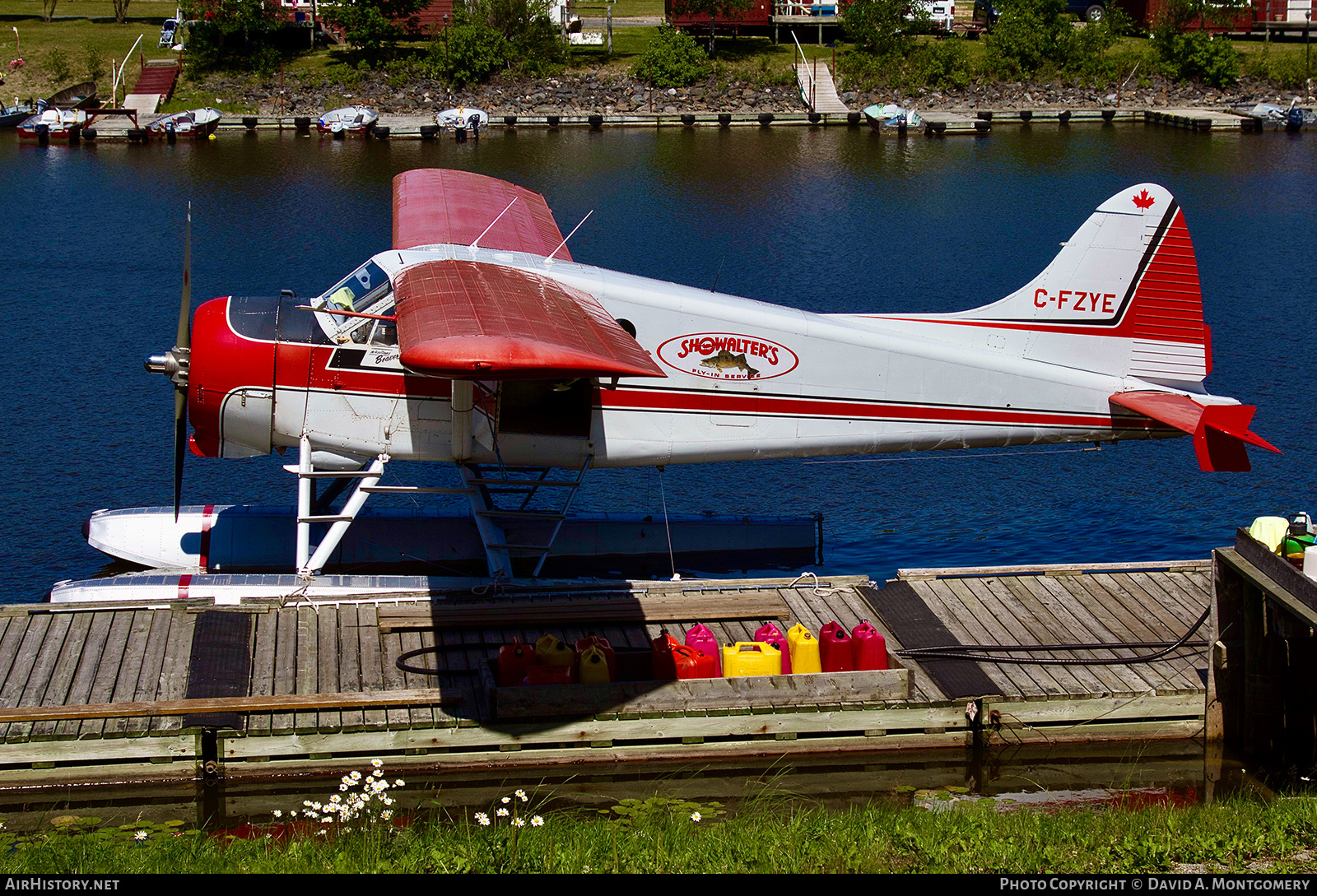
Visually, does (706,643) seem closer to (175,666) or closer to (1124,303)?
(175,666)

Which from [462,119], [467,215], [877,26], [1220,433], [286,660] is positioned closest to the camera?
[286,660]

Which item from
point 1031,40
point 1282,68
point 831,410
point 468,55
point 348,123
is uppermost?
point 1031,40

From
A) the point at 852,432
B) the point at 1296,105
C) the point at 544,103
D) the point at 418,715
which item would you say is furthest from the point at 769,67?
the point at 418,715

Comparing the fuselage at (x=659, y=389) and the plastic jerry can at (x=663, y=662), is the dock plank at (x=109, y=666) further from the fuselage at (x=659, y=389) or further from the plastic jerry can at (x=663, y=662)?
Answer: the plastic jerry can at (x=663, y=662)

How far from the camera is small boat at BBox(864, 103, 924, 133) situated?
54.1m

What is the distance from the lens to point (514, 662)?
1076 centimetres

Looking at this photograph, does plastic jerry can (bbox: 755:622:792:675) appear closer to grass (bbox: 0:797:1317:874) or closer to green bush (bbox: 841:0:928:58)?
grass (bbox: 0:797:1317:874)

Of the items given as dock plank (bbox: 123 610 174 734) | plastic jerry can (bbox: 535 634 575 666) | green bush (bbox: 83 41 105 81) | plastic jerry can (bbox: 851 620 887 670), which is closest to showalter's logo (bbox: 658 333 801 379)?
plastic jerry can (bbox: 851 620 887 670)

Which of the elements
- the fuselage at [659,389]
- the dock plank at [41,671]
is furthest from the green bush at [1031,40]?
the dock plank at [41,671]

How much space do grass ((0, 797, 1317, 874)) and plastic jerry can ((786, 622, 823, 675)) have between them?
2682mm

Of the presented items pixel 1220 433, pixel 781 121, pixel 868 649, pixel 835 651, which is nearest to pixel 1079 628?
pixel 1220 433

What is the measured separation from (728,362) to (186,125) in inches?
1713

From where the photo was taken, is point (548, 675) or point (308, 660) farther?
point (308, 660)

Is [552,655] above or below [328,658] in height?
above
